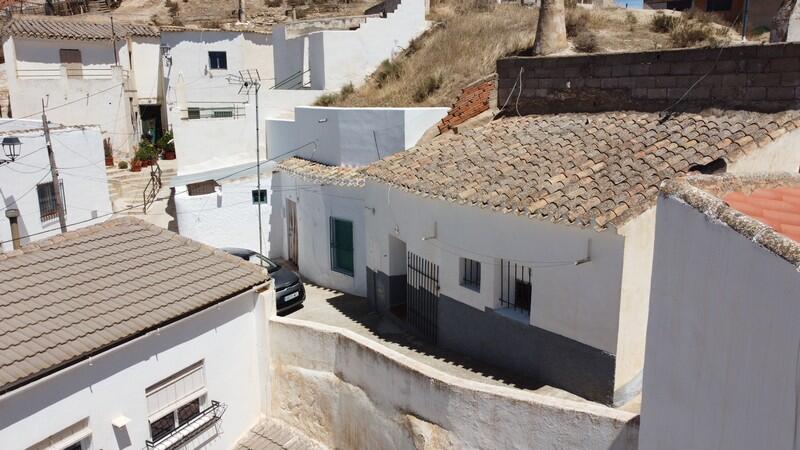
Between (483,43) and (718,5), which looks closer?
(483,43)

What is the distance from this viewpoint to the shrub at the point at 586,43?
16000 millimetres

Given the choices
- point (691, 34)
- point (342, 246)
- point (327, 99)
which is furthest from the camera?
point (327, 99)

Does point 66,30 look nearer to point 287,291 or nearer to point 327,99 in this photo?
point 327,99

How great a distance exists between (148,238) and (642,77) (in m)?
8.68

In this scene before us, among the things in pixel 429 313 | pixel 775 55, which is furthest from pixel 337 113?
pixel 775 55

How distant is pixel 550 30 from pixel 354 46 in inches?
268

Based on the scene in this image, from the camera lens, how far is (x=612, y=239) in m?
8.09

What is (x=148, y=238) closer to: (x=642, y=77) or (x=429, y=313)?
(x=429, y=313)

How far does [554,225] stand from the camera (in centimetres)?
877

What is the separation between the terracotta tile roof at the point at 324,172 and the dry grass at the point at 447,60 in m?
2.58

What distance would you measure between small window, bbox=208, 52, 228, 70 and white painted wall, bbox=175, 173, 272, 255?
37.5 feet

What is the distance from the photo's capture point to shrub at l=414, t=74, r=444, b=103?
16.8 m

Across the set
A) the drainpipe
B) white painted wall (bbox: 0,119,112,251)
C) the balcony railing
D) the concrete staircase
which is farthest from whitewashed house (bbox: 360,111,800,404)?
the concrete staircase

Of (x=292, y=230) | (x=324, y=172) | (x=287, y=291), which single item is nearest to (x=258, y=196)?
(x=292, y=230)
